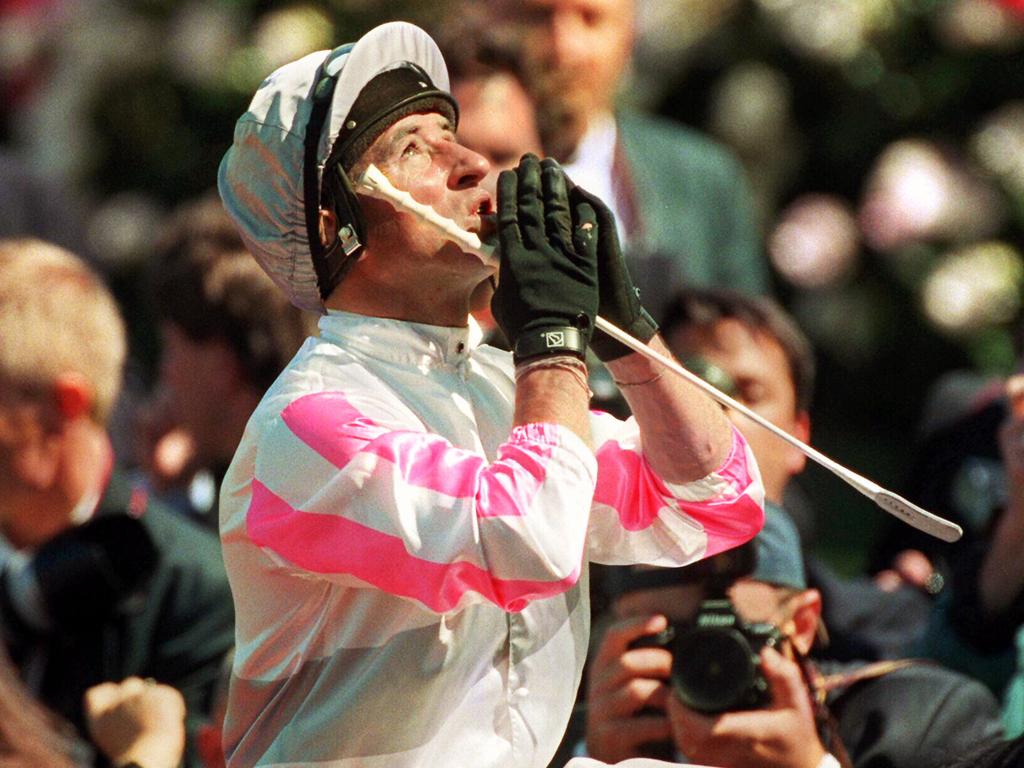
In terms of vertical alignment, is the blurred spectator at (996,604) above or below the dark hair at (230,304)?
above

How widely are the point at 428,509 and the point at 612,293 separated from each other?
16.0 inches

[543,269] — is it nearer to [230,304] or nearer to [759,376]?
[759,376]

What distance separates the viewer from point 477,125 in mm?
4180

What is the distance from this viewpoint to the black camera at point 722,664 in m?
3.20

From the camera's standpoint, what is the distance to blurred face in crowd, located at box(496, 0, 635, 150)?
4.79 metres

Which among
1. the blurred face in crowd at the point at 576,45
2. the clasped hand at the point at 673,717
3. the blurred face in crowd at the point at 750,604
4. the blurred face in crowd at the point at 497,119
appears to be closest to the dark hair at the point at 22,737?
the clasped hand at the point at 673,717

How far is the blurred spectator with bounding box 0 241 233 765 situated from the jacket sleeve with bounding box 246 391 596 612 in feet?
4.90

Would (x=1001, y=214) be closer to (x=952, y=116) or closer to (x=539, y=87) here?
(x=952, y=116)

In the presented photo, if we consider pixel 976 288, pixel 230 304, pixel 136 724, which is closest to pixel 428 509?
pixel 136 724

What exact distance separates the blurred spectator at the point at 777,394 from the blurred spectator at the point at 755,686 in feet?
1.02

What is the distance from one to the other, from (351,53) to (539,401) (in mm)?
555

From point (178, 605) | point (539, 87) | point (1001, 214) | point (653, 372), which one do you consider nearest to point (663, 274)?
point (539, 87)

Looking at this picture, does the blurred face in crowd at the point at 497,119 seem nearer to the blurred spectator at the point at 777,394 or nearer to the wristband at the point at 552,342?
the blurred spectator at the point at 777,394

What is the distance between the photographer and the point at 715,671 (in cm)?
321
